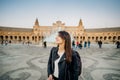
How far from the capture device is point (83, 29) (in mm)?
74938

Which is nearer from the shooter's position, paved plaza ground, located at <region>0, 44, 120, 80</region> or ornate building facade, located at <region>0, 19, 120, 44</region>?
paved plaza ground, located at <region>0, 44, 120, 80</region>

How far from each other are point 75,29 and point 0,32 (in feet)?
172

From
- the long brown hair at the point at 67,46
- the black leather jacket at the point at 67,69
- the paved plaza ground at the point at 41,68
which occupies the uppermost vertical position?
the long brown hair at the point at 67,46

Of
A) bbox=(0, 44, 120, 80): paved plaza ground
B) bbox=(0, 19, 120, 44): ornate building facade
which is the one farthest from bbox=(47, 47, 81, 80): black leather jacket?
bbox=(0, 19, 120, 44): ornate building facade

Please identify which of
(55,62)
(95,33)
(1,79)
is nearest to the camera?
(55,62)

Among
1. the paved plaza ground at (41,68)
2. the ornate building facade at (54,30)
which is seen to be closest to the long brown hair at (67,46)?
the paved plaza ground at (41,68)

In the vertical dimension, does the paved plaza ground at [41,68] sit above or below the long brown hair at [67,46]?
below

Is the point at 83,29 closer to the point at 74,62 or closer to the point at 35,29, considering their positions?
the point at 35,29

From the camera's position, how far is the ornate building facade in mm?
67019

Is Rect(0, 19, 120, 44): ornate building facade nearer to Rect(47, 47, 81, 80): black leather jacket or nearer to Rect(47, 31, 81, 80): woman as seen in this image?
Rect(47, 31, 81, 80): woman

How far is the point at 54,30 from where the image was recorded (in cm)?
6819

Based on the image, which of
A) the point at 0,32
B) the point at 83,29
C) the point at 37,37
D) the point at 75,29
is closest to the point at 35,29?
the point at 37,37

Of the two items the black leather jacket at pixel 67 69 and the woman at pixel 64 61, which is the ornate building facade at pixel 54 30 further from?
the black leather jacket at pixel 67 69

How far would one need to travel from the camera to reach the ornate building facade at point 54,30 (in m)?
67.0
